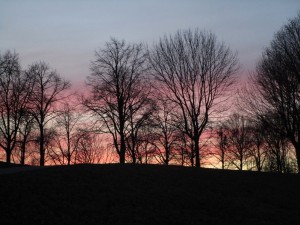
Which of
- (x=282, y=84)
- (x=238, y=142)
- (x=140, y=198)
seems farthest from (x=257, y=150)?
(x=140, y=198)

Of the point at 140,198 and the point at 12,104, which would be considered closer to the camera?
the point at 140,198

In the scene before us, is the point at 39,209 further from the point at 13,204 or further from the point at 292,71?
the point at 292,71

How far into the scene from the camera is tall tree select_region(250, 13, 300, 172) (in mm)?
30297

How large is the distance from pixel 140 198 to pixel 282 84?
20.1 metres

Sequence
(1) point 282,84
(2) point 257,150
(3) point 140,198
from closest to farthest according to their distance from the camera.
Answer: (3) point 140,198
(1) point 282,84
(2) point 257,150

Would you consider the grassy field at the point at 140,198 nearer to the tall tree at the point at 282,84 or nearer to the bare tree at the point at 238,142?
the tall tree at the point at 282,84

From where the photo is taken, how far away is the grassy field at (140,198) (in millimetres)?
12914

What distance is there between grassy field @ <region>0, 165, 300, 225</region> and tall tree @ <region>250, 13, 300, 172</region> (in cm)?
1013

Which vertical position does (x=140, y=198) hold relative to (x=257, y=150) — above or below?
below

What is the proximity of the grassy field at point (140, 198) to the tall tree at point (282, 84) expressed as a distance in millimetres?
10130

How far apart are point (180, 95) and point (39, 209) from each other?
25974 millimetres

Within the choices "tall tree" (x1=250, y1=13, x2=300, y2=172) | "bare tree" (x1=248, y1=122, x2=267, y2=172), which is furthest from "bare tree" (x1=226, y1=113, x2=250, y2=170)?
"tall tree" (x1=250, y1=13, x2=300, y2=172)

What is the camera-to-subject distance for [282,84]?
31266 mm

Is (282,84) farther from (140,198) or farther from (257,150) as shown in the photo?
(257,150)
